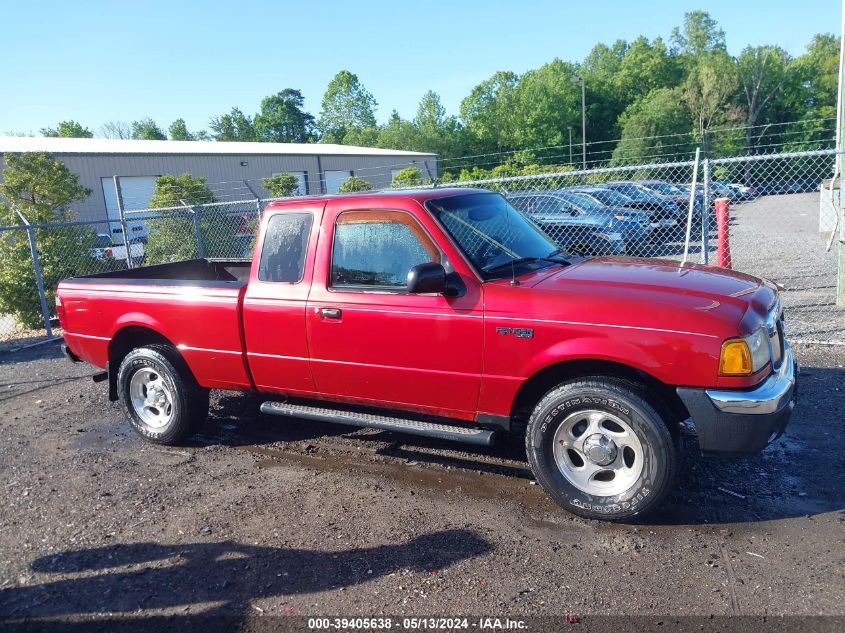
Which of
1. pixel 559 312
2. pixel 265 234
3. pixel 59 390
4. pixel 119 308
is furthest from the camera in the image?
pixel 59 390

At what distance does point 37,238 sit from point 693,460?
11.0 metres

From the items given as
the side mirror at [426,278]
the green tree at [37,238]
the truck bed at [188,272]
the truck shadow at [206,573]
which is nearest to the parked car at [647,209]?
the truck bed at [188,272]

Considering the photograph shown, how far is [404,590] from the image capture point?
3.29 metres

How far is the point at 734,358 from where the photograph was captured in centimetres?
345

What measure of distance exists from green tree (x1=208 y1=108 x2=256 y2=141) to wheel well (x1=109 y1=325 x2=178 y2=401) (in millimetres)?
94481

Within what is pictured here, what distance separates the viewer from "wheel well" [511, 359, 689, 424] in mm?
3750

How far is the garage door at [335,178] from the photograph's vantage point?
42.6 meters

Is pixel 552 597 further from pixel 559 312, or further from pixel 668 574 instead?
pixel 559 312

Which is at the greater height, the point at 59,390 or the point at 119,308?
the point at 119,308

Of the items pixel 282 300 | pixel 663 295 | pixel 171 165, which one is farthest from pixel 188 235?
pixel 171 165

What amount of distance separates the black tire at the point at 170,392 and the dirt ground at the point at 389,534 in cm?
16

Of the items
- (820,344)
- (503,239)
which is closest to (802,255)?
(820,344)

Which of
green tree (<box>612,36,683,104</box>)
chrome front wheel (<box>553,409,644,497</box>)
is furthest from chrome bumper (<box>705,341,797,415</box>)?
green tree (<box>612,36,683,104</box>)

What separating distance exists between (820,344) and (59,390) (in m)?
8.29
